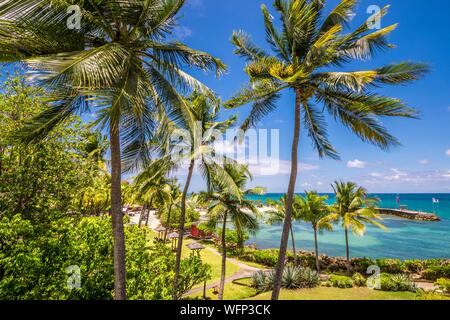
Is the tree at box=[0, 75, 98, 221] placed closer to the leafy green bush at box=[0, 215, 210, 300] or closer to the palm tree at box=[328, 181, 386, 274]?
the leafy green bush at box=[0, 215, 210, 300]

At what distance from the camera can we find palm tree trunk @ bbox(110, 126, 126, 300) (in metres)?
6.11

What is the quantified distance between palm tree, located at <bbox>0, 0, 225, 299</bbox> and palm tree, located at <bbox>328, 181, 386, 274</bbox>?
20.3 metres

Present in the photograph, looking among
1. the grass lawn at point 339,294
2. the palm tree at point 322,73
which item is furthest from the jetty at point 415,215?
the palm tree at point 322,73

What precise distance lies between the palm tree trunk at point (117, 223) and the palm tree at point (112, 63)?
2cm

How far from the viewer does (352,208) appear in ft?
76.6

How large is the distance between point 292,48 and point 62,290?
956cm

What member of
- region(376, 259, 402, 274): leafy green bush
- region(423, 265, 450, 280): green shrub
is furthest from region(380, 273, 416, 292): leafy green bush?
region(376, 259, 402, 274): leafy green bush

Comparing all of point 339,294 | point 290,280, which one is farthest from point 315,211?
point 339,294

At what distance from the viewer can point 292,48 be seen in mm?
8344

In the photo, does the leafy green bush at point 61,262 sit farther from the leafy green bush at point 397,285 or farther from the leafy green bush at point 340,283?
the leafy green bush at point 397,285

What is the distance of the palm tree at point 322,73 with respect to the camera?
699 centimetres
